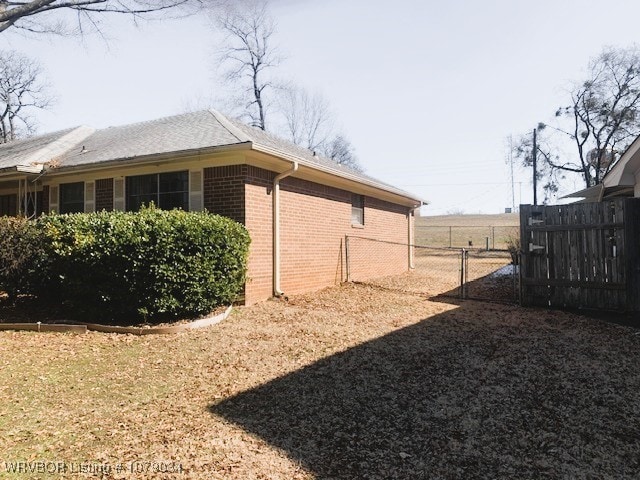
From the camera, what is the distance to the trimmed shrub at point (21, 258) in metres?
7.52

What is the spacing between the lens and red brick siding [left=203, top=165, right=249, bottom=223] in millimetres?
8125

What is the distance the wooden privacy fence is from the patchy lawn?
64 centimetres

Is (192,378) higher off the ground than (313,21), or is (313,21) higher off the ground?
(313,21)

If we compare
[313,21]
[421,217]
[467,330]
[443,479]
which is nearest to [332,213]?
[313,21]

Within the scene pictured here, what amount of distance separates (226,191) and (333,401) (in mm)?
5286

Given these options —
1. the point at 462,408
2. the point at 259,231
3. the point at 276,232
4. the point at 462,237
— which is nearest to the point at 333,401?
the point at 462,408

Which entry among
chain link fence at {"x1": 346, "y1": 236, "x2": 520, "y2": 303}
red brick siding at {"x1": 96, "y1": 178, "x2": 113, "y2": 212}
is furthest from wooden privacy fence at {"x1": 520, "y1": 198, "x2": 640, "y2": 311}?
red brick siding at {"x1": 96, "y1": 178, "x2": 113, "y2": 212}

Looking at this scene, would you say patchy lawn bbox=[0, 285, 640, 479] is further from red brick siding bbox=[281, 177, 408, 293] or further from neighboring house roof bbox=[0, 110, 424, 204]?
neighboring house roof bbox=[0, 110, 424, 204]

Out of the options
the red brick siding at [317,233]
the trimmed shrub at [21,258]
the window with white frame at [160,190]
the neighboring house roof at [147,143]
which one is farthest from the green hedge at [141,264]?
the red brick siding at [317,233]

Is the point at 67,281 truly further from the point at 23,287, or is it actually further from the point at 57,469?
the point at 57,469

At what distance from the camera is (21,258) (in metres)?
7.54

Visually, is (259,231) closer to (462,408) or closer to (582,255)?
(462,408)

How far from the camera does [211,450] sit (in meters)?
3.16

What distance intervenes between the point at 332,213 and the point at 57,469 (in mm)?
8915
